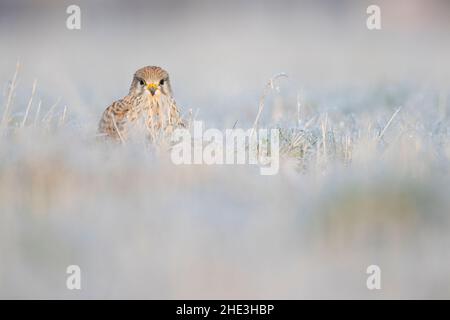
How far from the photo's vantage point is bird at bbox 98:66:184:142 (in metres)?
7.72

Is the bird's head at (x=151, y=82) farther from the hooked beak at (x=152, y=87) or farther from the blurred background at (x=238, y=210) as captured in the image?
the blurred background at (x=238, y=210)

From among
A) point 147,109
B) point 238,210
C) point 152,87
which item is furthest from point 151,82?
point 238,210

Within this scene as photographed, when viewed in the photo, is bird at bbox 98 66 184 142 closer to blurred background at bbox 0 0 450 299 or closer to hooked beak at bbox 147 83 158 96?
hooked beak at bbox 147 83 158 96

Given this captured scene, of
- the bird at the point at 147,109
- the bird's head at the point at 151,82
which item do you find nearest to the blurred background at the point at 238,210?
the bird at the point at 147,109

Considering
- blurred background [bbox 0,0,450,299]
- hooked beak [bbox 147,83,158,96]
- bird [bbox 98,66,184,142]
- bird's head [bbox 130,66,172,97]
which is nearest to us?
blurred background [bbox 0,0,450,299]

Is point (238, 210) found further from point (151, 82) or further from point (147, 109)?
point (151, 82)

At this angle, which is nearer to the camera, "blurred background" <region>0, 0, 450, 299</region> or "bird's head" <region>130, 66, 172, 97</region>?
"blurred background" <region>0, 0, 450, 299</region>

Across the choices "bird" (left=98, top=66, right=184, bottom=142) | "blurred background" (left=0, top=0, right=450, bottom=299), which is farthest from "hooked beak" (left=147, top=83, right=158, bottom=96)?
"blurred background" (left=0, top=0, right=450, bottom=299)

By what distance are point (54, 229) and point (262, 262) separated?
121 centimetres

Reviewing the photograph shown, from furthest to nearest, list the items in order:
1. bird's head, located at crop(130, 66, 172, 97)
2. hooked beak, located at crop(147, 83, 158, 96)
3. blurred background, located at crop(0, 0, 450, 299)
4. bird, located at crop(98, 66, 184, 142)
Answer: bird's head, located at crop(130, 66, 172, 97) < hooked beak, located at crop(147, 83, 158, 96) < bird, located at crop(98, 66, 184, 142) < blurred background, located at crop(0, 0, 450, 299)

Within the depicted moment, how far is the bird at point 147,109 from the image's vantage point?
7.72 meters

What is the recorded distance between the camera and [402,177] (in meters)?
6.38
